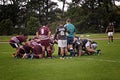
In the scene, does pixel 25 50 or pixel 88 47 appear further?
pixel 88 47

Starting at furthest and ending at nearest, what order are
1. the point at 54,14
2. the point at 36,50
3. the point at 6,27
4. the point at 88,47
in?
the point at 54,14 < the point at 6,27 < the point at 88,47 < the point at 36,50

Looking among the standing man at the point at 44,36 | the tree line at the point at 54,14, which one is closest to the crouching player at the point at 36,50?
the standing man at the point at 44,36

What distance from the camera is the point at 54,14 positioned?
84.0m

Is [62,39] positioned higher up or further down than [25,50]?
higher up

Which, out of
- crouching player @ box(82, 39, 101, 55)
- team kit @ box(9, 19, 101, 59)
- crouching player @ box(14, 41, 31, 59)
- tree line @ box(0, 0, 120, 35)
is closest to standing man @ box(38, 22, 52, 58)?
team kit @ box(9, 19, 101, 59)

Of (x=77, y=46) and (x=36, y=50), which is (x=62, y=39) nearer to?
(x=36, y=50)

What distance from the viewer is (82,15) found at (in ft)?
229

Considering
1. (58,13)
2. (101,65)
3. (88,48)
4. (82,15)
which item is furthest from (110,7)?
(101,65)

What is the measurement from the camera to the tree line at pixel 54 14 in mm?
62834

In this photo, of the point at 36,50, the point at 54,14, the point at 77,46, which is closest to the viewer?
the point at 36,50

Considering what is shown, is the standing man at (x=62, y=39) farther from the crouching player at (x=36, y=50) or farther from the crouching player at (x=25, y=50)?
the crouching player at (x=25, y=50)

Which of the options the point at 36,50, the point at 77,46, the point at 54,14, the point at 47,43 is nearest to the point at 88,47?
the point at 77,46

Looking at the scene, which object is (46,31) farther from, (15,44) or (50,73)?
(50,73)

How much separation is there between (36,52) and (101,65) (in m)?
4.82
